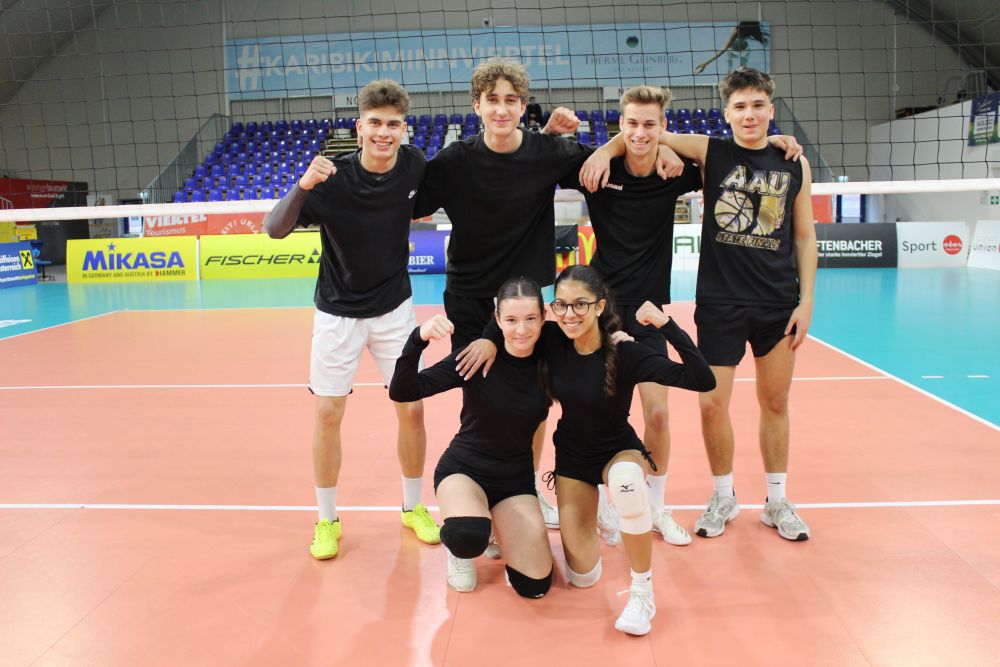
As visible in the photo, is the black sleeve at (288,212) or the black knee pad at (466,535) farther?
the black sleeve at (288,212)

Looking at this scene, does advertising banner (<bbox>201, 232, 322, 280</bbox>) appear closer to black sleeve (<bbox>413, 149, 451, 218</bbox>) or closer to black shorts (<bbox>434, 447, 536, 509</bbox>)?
black sleeve (<bbox>413, 149, 451, 218</bbox>)

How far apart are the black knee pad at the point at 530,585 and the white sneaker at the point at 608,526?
0.52 m

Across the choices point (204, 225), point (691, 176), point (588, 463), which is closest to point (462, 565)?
point (588, 463)

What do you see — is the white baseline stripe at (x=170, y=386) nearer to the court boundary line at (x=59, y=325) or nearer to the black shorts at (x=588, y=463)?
the court boundary line at (x=59, y=325)

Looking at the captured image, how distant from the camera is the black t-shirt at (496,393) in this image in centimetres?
281

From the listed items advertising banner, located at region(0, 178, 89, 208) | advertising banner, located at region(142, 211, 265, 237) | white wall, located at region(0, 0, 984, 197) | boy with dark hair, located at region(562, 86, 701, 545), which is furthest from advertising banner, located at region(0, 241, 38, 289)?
boy with dark hair, located at region(562, 86, 701, 545)

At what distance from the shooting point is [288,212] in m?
3.00

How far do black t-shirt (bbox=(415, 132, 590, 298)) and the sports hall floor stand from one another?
1.17m

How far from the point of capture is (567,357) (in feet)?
9.12

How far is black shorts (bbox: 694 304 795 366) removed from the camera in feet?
10.2

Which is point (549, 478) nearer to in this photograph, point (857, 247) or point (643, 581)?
point (643, 581)

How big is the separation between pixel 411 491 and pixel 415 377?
770mm

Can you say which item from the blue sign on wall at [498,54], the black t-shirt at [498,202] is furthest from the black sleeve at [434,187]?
the blue sign on wall at [498,54]

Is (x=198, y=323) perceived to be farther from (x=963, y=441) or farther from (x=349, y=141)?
(x=349, y=141)
